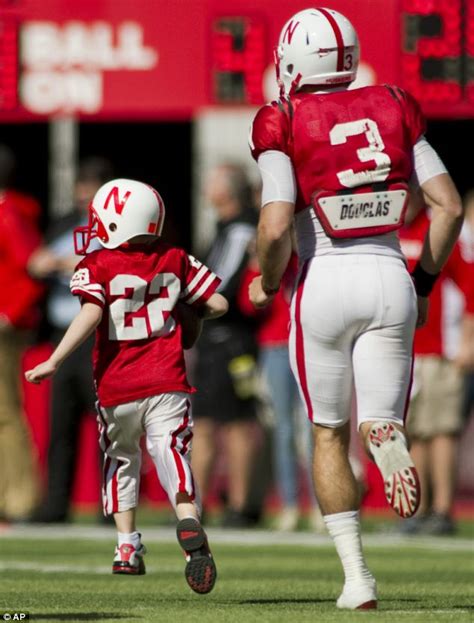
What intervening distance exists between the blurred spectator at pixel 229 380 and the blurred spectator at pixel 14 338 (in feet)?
3.65

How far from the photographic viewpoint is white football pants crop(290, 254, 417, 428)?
670 cm

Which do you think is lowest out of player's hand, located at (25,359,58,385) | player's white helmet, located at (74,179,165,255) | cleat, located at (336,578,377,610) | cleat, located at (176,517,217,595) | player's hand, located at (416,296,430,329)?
cleat, located at (336,578,377,610)

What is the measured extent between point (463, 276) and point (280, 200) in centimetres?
531

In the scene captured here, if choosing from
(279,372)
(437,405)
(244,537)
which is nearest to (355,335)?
(244,537)

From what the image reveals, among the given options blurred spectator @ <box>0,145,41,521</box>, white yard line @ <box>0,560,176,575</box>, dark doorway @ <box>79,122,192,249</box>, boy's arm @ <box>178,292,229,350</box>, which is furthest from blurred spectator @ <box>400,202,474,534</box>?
dark doorway @ <box>79,122,192,249</box>

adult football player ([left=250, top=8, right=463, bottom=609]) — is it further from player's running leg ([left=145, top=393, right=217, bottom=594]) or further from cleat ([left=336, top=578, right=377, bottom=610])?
player's running leg ([left=145, top=393, right=217, bottom=594])

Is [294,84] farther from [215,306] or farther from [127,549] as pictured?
[127,549]

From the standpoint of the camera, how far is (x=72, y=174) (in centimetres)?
1888

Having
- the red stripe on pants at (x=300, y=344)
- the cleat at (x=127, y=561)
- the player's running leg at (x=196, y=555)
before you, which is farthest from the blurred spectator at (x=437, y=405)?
the player's running leg at (x=196, y=555)

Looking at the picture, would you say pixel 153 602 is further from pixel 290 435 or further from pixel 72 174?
pixel 72 174

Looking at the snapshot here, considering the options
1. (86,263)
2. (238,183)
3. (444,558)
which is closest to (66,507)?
(238,183)

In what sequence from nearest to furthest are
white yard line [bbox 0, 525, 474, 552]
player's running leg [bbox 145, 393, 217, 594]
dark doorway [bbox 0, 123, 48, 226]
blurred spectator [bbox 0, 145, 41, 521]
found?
player's running leg [bbox 145, 393, 217, 594]
white yard line [bbox 0, 525, 474, 552]
blurred spectator [bbox 0, 145, 41, 521]
dark doorway [bbox 0, 123, 48, 226]

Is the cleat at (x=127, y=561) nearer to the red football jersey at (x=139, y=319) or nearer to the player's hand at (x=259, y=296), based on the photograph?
the red football jersey at (x=139, y=319)

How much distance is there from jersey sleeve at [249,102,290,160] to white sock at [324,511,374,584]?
129 cm
